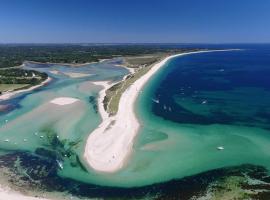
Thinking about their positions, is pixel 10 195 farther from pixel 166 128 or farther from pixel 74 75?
pixel 74 75

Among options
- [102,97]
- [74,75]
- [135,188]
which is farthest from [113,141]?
[74,75]

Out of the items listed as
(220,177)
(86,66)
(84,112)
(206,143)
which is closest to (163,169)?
(220,177)

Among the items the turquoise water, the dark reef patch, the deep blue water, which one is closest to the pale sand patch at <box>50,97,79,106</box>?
the turquoise water

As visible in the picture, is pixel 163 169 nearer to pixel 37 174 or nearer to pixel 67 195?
pixel 67 195

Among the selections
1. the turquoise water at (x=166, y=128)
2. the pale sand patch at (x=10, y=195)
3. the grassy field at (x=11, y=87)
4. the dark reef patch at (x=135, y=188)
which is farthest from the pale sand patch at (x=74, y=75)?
the pale sand patch at (x=10, y=195)

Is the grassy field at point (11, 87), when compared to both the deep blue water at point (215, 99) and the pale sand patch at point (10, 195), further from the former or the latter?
the pale sand patch at point (10, 195)
